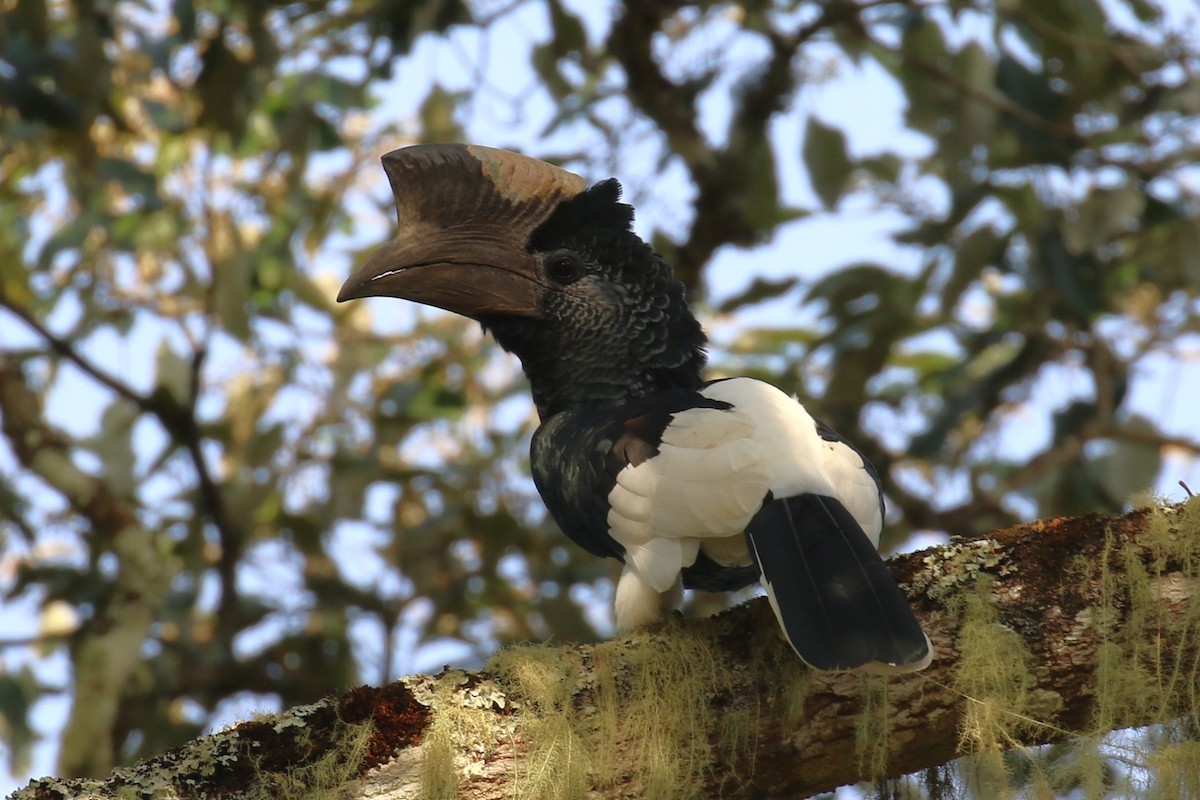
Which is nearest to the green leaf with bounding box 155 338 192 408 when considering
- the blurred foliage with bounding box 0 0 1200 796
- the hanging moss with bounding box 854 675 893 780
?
the blurred foliage with bounding box 0 0 1200 796

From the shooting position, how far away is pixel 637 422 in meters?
2.91

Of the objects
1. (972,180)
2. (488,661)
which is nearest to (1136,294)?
(972,180)

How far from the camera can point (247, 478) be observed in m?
5.58

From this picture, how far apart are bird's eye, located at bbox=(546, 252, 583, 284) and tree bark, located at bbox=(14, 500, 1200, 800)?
42.2 inches

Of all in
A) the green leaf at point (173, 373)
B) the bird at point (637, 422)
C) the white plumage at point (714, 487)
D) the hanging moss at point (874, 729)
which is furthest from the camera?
the green leaf at point (173, 373)

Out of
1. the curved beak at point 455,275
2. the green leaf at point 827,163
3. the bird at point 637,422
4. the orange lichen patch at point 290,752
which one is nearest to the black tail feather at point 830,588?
the bird at point 637,422

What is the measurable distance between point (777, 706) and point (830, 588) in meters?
0.21

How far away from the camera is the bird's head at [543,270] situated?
10.6 ft

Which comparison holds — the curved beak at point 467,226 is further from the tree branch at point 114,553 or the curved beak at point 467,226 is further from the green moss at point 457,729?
the tree branch at point 114,553

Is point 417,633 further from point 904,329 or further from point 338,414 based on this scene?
point 904,329

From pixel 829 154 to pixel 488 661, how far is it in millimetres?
3032

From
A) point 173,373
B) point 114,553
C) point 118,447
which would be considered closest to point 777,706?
point 114,553

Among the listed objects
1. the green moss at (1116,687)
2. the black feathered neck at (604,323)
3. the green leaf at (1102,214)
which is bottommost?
the green moss at (1116,687)

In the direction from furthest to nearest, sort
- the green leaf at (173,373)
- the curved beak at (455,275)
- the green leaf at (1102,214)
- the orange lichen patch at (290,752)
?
the green leaf at (173,373) < the green leaf at (1102,214) < the curved beak at (455,275) < the orange lichen patch at (290,752)
